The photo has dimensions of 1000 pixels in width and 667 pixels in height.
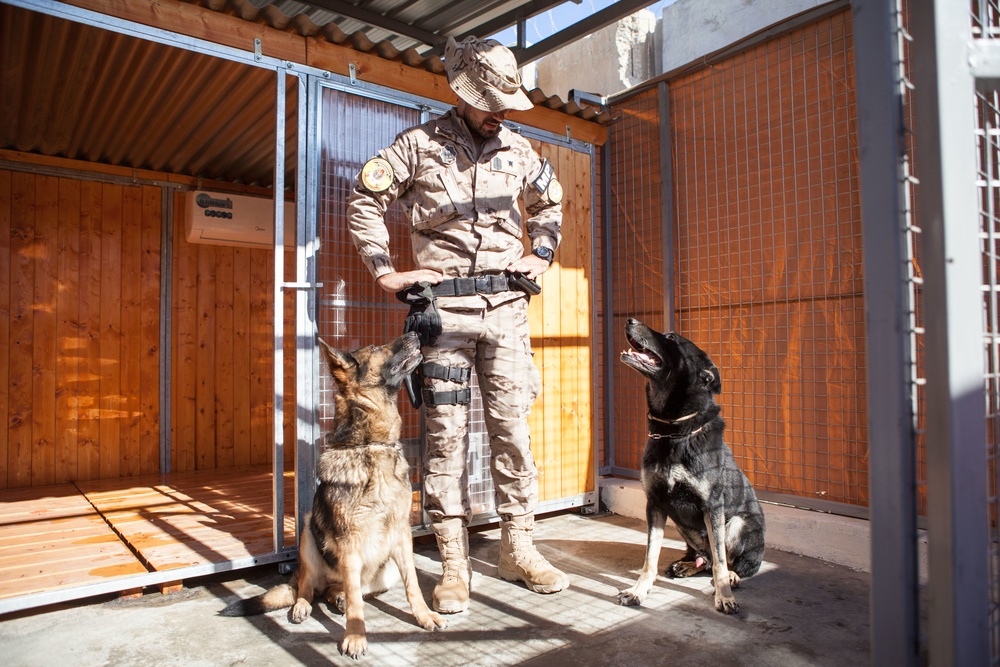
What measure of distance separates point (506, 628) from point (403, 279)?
153 cm

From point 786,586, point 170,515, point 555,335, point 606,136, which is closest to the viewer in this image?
point 786,586

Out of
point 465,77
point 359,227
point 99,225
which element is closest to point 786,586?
point 359,227

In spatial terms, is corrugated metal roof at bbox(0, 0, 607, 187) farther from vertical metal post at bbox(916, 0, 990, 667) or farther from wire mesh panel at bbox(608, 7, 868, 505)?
vertical metal post at bbox(916, 0, 990, 667)

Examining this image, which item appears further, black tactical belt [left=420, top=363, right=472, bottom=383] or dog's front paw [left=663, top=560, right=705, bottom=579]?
dog's front paw [left=663, top=560, right=705, bottom=579]

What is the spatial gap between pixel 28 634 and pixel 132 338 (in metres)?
3.79

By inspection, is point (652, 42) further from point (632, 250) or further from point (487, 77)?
point (487, 77)

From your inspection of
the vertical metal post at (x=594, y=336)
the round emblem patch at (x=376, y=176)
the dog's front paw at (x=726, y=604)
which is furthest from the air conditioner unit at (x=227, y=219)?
the dog's front paw at (x=726, y=604)

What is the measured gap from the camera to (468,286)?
2979 mm

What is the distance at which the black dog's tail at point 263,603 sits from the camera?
8.44 feet

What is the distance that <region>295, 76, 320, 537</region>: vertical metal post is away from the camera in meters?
3.17

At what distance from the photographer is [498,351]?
3.05 m

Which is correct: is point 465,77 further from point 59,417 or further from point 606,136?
point 59,417

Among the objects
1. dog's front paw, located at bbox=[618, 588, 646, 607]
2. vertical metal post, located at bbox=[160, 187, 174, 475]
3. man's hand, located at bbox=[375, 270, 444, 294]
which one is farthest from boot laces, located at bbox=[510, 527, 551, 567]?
vertical metal post, located at bbox=[160, 187, 174, 475]

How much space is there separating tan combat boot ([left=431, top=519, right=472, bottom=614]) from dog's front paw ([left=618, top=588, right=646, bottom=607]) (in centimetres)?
66
